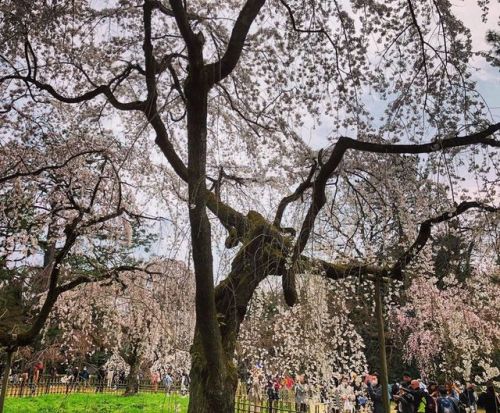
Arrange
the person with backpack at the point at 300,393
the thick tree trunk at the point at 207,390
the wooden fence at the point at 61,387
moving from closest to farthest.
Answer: the thick tree trunk at the point at 207,390 < the person with backpack at the point at 300,393 < the wooden fence at the point at 61,387

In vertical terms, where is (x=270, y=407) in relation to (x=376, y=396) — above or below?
below

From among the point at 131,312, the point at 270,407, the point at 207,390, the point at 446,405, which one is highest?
the point at 131,312

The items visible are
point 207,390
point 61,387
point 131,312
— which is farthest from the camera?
point 61,387

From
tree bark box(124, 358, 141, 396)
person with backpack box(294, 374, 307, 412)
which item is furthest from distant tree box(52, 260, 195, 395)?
tree bark box(124, 358, 141, 396)

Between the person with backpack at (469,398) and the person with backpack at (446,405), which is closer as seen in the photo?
the person with backpack at (446,405)

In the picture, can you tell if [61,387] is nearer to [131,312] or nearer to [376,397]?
[131,312]

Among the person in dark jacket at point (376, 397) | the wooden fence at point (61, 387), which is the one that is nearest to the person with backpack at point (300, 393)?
the person in dark jacket at point (376, 397)

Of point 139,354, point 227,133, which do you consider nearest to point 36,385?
point 139,354

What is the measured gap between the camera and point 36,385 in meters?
16.6

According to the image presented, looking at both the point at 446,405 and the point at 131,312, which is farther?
the point at 131,312

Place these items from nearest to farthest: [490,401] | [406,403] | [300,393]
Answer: [406,403], [490,401], [300,393]

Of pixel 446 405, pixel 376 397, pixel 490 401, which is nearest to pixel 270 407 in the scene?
pixel 376 397

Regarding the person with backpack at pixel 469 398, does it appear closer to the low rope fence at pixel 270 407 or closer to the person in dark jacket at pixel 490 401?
the person in dark jacket at pixel 490 401

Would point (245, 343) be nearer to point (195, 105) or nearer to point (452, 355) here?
point (195, 105)
